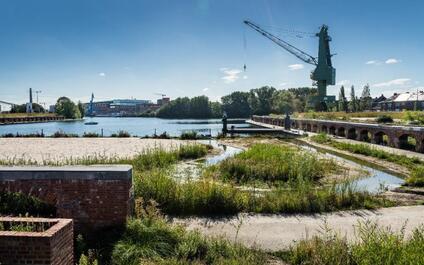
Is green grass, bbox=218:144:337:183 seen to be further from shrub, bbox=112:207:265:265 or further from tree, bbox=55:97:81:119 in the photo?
tree, bbox=55:97:81:119

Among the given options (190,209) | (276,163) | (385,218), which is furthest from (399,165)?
(190,209)

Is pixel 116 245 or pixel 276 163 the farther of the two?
pixel 276 163

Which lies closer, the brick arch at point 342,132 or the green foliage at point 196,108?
the brick arch at point 342,132

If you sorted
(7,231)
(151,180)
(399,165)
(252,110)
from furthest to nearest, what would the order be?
(252,110) → (399,165) → (151,180) → (7,231)

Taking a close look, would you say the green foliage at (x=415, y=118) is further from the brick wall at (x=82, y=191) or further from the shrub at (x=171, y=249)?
the brick wall at (x=82, y=191)

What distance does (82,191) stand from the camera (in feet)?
24.3

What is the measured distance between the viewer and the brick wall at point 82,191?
7383 millimetres

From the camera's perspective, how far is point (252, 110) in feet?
475

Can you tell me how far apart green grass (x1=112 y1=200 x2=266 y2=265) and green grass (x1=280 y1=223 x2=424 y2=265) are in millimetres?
726

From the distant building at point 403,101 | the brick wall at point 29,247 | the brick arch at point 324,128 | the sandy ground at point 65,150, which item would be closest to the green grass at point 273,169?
the sandy ground at point 65,150

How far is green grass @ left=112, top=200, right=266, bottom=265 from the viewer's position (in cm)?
602

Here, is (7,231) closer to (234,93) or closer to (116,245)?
(116,245)

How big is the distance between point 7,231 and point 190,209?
4.87m

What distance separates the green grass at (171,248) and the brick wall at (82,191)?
0.52 metres
